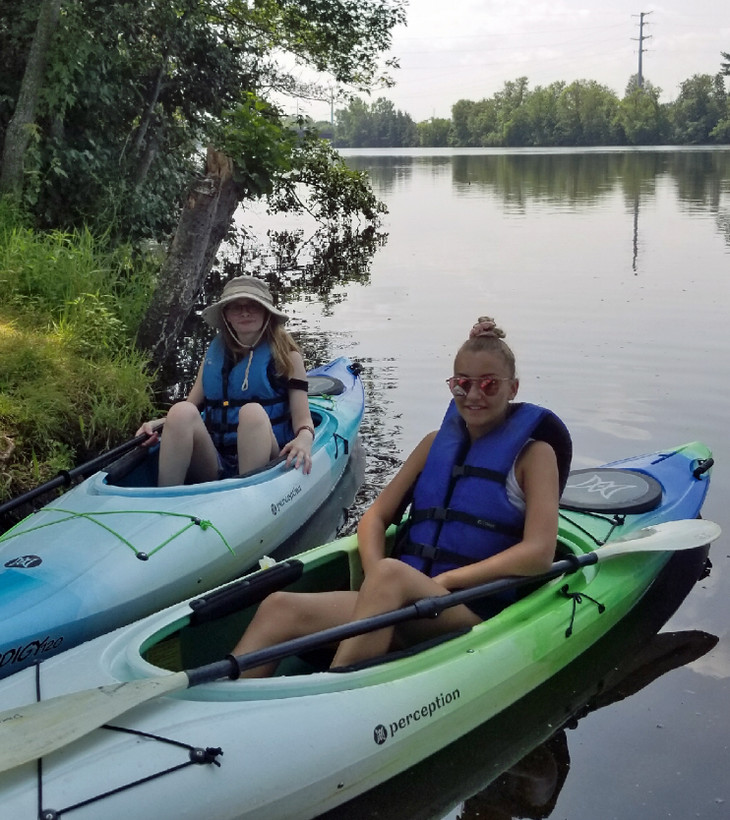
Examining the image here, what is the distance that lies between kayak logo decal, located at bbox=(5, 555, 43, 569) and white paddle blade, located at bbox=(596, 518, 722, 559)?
2040mm

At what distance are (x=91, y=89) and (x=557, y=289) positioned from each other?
5409 millimetres

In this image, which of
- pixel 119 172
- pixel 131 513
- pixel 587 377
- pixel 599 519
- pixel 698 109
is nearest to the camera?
pixel 131 513

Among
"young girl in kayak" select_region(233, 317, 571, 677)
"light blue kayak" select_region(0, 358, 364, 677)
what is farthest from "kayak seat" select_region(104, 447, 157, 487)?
"young girl in kayak" select_region(233, 317, 571, 677)

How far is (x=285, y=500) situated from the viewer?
442 cm

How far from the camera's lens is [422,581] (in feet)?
9.32

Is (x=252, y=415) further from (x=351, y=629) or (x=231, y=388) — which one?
(x=351, y=629)

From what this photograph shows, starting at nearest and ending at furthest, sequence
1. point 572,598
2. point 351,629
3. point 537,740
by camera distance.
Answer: point 351,629, point 537,740, point 572,598

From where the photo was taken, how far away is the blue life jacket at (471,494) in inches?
120

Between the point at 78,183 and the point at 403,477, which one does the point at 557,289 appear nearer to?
the point at 78,183

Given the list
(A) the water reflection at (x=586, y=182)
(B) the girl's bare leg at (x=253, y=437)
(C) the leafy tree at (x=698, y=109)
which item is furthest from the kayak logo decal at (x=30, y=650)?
(C) the leafy tree at (x=698, y=109)

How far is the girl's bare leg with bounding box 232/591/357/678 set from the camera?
2.81 meters

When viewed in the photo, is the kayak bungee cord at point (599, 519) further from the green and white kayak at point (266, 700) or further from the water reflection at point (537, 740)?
the water reflection at point (537, 740)

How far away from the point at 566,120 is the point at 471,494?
87256 millimetres

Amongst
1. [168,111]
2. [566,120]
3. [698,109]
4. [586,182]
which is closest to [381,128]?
[566,120]
